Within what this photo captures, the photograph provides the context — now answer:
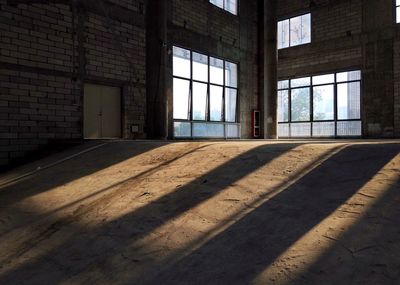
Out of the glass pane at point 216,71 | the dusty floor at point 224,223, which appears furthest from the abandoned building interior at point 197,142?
the glass pane at point 216,71

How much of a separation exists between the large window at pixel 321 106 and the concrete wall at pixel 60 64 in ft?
30.2

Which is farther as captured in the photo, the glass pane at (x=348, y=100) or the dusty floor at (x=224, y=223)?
the glass pane at (x=348, y=100)

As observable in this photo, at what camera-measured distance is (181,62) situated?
14516 mm

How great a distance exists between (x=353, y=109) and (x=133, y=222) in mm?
14956

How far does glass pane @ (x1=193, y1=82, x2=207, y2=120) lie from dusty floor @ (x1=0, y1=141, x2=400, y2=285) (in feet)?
28.9

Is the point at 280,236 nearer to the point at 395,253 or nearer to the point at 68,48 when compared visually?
the point at 395,253

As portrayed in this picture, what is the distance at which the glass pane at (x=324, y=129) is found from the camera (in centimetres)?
1770

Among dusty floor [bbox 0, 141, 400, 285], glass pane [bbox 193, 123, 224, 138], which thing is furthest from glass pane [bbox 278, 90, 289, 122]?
dusty floor [bbox 0, 141, 400, 285]

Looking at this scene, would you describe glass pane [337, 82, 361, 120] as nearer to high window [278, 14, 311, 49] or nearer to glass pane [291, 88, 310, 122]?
glass pane [291, 88, 310, 122]

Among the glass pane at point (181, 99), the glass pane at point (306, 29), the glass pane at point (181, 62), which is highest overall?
the glass pane at point (306, 29)

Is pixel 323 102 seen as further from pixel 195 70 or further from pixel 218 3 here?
pixel 195 70

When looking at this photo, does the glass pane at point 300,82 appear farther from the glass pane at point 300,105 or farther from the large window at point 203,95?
the large window at point 203,95

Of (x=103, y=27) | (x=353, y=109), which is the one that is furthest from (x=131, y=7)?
(x=353, y=109)

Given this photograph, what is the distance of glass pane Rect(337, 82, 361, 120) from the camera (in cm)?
1702
